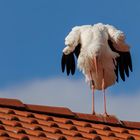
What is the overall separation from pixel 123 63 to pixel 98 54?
0.58m

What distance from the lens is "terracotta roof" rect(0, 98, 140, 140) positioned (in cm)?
693

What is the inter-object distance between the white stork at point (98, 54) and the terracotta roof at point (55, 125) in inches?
159

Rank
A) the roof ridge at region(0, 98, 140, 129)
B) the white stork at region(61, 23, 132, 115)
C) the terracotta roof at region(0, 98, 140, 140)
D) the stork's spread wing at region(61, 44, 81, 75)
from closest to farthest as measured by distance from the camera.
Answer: the terracotta roof at region(0, 98, 140, 140) → the roof ridge at region(0, 98, 140, 129) → the white stork at region(61, 23, 132, 115) → the stork's spread wing at region(61, 44, 81, 75)

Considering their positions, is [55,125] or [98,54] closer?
[55,125]

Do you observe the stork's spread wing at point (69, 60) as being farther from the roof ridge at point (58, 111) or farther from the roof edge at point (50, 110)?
the roof edge at point (50, 110)

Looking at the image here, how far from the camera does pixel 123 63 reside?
13.0m

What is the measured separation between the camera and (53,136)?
688 cm

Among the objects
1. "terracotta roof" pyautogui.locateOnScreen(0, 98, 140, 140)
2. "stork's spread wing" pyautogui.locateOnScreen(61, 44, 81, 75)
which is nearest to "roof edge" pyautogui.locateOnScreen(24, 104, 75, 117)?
"terracotta roof" pyautogui.locateOnScreen(0, 98, 140, 140)

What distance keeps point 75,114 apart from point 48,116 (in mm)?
478

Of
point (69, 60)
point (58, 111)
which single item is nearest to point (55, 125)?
point (58, 111)

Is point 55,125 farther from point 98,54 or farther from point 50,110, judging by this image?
point 98,54

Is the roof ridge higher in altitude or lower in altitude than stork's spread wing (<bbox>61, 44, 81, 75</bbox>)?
lower

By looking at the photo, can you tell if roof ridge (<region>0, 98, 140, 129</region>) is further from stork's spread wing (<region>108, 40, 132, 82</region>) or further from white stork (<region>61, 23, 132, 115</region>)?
stork's spread wing (<region>108, 40, 132, 82</region>)

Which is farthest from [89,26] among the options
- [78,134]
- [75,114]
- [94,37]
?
[78,134]
